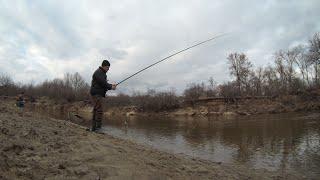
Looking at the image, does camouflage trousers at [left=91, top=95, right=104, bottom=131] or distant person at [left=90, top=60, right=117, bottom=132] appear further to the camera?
camouflage trousers at [left=91, top=95, right=104, bottom=131]

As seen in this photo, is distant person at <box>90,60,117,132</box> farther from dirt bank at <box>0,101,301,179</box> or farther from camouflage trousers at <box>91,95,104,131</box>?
dirt bank at <box>0,101,301,179</box>

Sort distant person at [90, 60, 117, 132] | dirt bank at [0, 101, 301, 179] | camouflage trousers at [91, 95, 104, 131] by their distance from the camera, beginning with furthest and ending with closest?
1. camouflage trousers at [91, 95, 104, 131]
2. distant person at [90, 60, 117, 132]
3. dirt bank at [0, 101, 301, 179]

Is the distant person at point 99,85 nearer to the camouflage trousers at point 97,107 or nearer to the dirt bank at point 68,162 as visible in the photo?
the camouflage trousers at point 97,107

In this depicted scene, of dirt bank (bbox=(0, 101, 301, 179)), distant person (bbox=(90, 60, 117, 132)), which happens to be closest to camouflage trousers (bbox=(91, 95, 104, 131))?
distant person (bbox=(90, 60, 117, 132))

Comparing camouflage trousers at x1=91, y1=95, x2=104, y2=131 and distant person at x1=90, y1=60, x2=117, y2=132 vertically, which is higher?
distant person at x1=90, y1=60, x2=117, y2=132

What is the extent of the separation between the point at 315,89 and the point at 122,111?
34522mm

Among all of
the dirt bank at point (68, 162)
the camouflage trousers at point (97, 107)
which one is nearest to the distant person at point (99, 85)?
the camouflage trousers at point (97, 107)

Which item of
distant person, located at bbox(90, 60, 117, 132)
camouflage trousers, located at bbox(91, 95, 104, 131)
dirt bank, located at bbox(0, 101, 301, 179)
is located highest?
distant person, located at bbox(90, 60, 117, 132)

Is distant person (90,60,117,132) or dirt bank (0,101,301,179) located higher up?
distant person (90,60,117,132)

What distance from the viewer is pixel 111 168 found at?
6219 mm

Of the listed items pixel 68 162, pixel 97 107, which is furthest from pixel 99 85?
pixel 68 162

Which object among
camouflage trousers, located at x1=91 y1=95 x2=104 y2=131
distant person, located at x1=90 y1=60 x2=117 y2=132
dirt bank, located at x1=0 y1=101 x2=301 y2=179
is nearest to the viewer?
dirt bank, located at x1=0 y1=101 x2=301 y2=179

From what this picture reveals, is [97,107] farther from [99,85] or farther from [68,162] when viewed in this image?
[68,162]

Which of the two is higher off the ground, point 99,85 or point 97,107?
point 99,85
